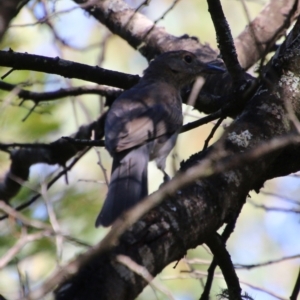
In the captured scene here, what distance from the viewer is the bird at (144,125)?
3784 mm

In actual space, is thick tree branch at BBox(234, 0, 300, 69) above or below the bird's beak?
above

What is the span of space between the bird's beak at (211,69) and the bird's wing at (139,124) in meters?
0.53

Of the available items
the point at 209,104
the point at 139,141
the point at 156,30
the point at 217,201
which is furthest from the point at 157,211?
the point at 156,30

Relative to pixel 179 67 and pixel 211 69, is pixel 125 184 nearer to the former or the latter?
pixel 211 69

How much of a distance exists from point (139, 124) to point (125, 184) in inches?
31.0

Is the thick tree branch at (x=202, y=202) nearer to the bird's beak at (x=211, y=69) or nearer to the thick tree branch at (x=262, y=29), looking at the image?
the bird's beak at (x=211, y=69)

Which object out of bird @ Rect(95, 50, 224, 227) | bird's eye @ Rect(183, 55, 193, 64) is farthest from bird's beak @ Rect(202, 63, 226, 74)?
bird's eye @ Rect(183, 55, 193, 64)

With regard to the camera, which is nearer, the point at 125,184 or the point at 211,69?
the point at 125,184

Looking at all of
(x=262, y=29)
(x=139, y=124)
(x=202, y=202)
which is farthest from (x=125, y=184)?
(x=262, y=29)

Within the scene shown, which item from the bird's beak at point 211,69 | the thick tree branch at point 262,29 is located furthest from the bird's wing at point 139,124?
the thick tree branch at point 262,29

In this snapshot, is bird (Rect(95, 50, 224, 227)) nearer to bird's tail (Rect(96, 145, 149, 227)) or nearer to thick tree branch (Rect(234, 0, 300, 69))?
bird's tail (Rect(96, 145, 149, 227))

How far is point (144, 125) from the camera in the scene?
4.54 m

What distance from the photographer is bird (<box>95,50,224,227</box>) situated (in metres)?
3.78

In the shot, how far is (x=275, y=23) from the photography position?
5941 mm
